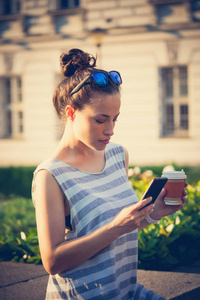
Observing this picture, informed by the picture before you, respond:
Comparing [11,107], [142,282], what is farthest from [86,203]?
[11,107]

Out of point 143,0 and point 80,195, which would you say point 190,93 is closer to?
point 143,0

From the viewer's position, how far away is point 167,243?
380 centimetres

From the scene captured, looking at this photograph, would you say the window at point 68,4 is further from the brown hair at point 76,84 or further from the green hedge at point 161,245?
the brown hair at point 76,84

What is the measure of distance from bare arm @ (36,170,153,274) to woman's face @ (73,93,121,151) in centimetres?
28

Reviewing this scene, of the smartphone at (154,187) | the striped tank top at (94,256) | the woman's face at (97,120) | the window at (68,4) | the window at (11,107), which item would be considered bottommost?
the window at (11,107)

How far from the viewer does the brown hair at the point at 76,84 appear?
6.78 feet

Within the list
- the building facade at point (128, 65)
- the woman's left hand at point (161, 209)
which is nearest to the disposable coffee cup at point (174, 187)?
the woman's left hand at point (161, 209)

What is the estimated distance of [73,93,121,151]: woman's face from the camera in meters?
2.05

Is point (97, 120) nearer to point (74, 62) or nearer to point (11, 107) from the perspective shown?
point (74, 62)

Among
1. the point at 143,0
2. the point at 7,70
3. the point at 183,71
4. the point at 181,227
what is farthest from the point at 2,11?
the point at 181,227

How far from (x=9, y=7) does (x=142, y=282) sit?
14.7m

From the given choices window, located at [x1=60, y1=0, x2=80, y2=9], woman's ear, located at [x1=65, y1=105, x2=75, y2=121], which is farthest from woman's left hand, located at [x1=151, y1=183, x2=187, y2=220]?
window, located at [x1=60, y1=0, x2=80, y2=9]

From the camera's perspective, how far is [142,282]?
296 centimetres

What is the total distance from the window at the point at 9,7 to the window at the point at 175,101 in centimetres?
563
